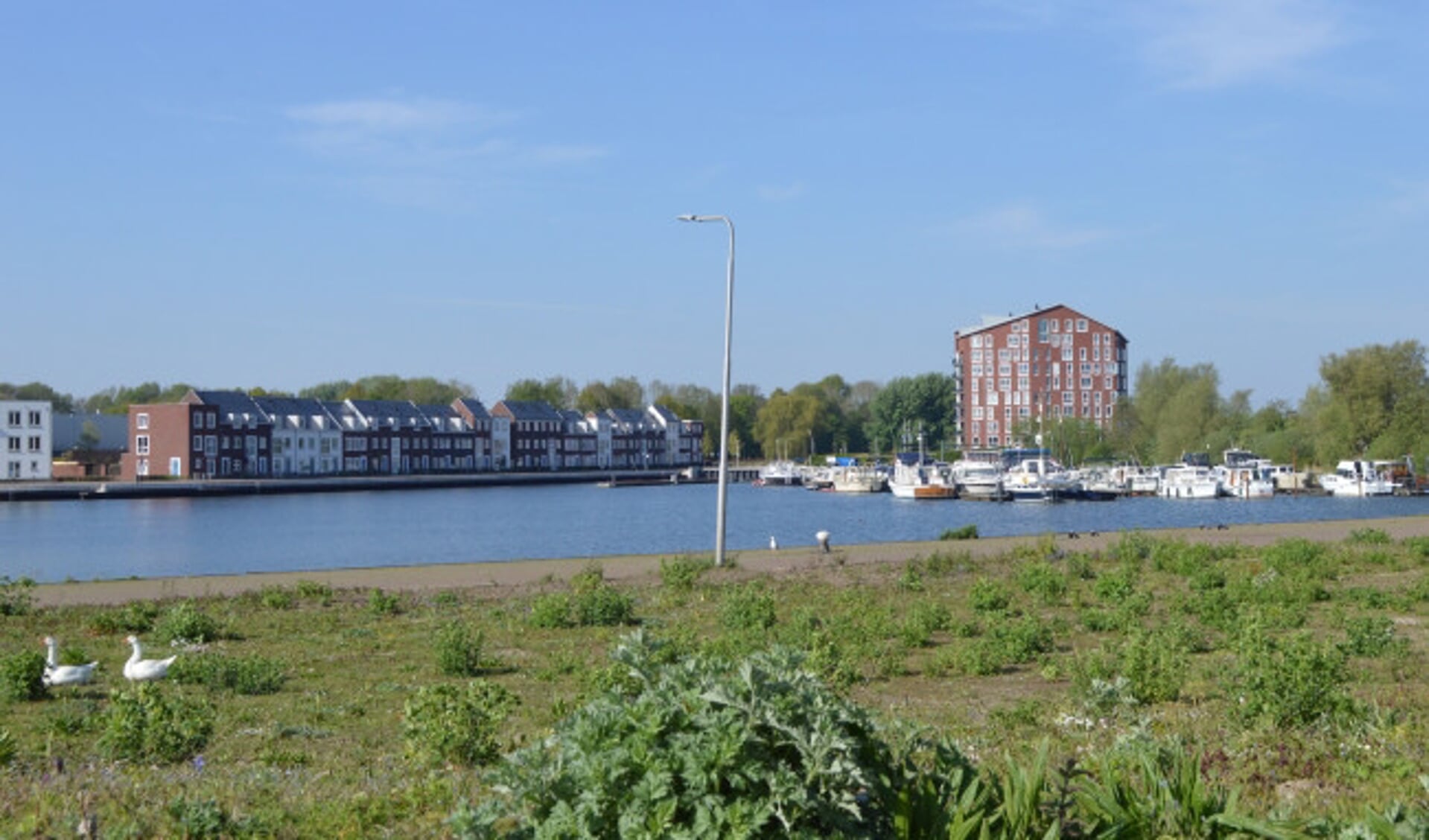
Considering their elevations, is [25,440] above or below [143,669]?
above

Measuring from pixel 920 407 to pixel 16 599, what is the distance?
567ft

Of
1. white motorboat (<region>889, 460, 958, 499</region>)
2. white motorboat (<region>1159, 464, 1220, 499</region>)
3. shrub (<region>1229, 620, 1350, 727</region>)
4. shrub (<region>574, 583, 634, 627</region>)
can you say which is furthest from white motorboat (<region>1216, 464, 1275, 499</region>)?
shrub (<region>1229, 620, 1350, 727</region>)

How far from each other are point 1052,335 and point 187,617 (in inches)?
5638

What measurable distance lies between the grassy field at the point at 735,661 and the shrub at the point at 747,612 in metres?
0.05

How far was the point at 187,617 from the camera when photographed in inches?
800

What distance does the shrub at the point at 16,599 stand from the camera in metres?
23.5

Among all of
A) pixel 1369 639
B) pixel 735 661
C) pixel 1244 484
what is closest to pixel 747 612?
pixel 1369 639

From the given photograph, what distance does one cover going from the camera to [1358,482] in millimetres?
107375

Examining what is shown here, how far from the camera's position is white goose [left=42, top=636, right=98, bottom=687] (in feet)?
49.3

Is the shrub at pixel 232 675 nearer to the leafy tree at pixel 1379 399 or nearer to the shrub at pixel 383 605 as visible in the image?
the shrub at pixel 383 605

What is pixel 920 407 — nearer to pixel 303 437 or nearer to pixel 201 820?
pixel 303 437

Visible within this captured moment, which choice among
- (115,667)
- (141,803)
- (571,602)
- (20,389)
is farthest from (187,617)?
(20,389)

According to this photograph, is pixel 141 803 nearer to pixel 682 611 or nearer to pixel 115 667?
pixel 115 667

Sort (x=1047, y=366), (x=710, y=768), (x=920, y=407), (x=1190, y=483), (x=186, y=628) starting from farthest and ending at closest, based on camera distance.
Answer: (x=920, y=407), (x=1047, y=366), (x=1190, y=483), (x=186, y=628), (x=710, y=768)
